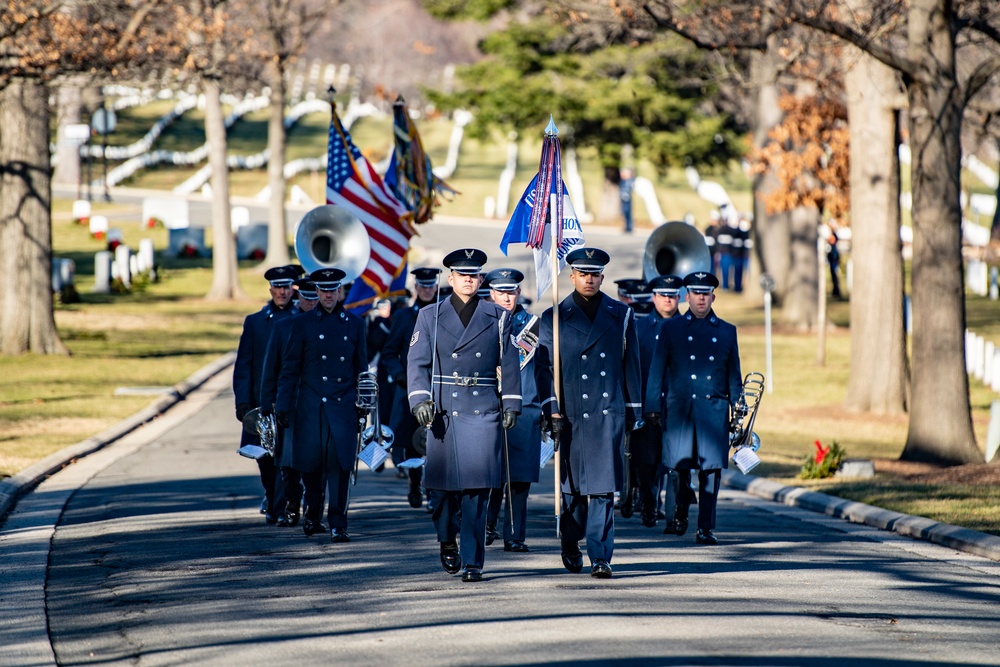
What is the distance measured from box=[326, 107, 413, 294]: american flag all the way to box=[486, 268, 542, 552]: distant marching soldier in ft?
24.7

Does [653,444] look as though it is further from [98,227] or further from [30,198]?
[98,227]

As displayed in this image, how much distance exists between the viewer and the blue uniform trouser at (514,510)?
10867mm

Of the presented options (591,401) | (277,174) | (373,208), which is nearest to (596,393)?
(591,401)

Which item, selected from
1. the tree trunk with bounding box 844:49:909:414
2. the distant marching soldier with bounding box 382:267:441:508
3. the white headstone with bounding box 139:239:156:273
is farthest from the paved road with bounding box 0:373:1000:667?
the white headstone with bounding box 139:239:156:273

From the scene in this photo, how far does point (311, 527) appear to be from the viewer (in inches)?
453

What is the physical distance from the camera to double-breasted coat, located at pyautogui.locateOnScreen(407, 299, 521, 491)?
9672mm

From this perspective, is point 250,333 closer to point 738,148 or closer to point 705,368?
point 705,368

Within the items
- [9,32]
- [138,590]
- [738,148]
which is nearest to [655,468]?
[138,590]

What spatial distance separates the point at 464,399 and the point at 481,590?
1342 mm

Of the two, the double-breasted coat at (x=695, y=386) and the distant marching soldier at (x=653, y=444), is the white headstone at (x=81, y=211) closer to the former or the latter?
the distant marching soldier at (x=653, y=444)

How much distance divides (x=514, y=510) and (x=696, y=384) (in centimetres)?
183

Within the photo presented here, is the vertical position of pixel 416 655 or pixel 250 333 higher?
pixel 250 333

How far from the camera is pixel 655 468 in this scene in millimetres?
12711

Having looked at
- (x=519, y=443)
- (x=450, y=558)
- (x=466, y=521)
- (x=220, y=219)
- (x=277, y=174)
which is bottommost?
(x=450, y=558)
